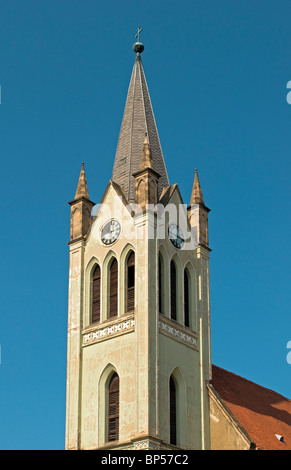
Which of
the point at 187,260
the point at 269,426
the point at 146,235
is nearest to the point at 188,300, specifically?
the point at 187,260

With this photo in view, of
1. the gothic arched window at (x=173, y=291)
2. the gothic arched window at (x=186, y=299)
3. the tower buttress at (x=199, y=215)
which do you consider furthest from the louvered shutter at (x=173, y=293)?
the tower buttress at (x=199, y=215)

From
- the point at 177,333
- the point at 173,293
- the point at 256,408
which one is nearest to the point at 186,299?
the point at 173,293

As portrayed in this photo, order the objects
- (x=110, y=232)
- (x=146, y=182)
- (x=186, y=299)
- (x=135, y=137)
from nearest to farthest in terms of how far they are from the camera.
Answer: (x=146, y=182)
(x=110, y=232)
(x=186, y=299)
(x=135, y=137)

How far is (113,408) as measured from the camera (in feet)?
124

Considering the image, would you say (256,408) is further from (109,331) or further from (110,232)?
(110,232)

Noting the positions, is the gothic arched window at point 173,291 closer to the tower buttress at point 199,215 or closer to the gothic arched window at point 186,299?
the gothic arched window at point 186,299

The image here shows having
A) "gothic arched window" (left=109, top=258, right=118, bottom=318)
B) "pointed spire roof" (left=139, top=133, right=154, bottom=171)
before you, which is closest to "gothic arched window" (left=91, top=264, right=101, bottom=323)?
"gothic arched window" (left=109, top=258, right=118, bottom=318)

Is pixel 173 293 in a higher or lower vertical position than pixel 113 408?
higher

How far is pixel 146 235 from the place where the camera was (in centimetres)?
3900

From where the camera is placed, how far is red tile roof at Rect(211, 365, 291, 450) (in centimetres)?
3981

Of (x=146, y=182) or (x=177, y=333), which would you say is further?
(x=146, y=182)

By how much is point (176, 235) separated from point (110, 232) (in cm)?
325

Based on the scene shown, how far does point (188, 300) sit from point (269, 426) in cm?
744
